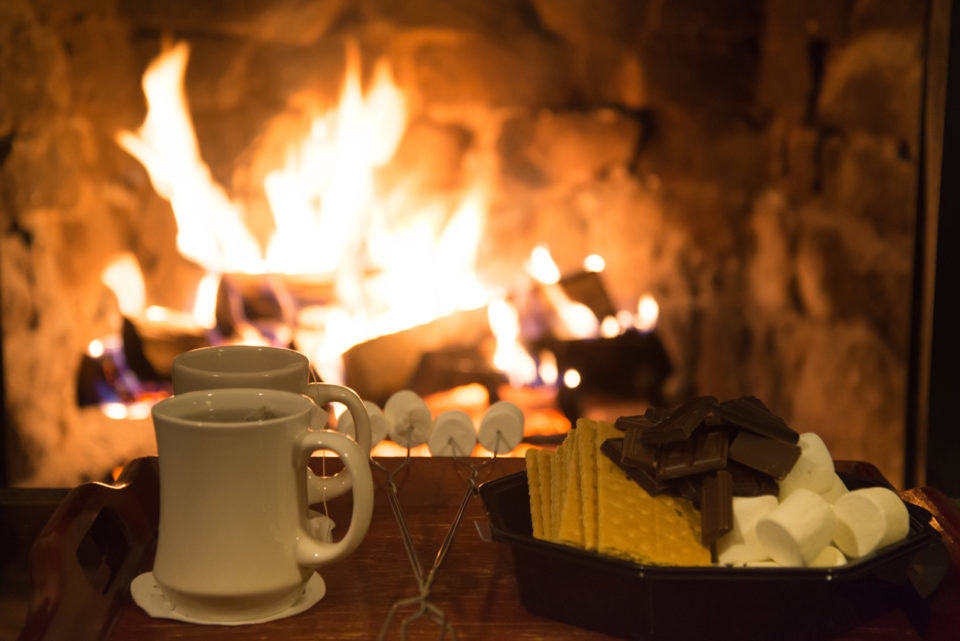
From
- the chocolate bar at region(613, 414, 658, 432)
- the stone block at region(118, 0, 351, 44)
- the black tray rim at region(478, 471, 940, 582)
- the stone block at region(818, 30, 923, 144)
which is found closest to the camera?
the black tray rim at region(478, 471, 940, 582)

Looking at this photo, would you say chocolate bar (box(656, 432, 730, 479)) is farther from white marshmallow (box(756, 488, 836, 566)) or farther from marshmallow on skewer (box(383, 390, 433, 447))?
marshmallow on skewer (box(383, 390, 433, 447))

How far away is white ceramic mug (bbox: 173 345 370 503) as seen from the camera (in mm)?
727

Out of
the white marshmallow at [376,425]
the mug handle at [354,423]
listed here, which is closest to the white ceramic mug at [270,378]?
the mug handle at [354,423]

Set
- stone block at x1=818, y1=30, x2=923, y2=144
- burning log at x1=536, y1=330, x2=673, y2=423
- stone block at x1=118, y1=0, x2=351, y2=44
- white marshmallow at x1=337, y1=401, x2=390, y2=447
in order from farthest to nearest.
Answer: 1. burning log at x1=536, y1=330, x2=673, y2=423
2. stone block at x1=118, y1=0, x2=351, y2=44
3. stone block at x1=818, y1=30, x2=923, y2=144
4. white marshmallow at x1=337, y1=401, x2=390, y2=447

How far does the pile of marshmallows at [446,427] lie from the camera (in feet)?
3.02

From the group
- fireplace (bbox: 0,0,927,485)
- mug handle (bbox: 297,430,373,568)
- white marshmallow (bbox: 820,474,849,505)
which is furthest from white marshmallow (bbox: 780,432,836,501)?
fireplace (bbox: 0,0,927,485)

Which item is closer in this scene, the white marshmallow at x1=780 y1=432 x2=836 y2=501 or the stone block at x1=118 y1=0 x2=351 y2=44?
the white marshmallow at x1=780 y1=432 x2=836 y2=501

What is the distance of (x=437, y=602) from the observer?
68 centimetres

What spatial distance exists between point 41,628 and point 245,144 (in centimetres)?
125

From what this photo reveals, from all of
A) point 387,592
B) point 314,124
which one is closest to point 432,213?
point 314,124

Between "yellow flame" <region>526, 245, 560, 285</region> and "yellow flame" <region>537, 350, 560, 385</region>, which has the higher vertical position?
"yellow flame" <region>526, 245, 560, 285</region>

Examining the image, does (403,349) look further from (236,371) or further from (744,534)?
(744,534)

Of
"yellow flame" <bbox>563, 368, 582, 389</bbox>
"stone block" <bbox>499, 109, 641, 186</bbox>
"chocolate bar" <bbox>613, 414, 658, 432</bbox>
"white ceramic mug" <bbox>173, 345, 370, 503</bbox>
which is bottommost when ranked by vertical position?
"yellow flame" <bbox>563, 368, 582, 389</bbox>

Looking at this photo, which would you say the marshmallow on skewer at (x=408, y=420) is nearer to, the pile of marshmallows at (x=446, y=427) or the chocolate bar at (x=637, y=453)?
the pile of marshmallows at (x=446, y=427)
